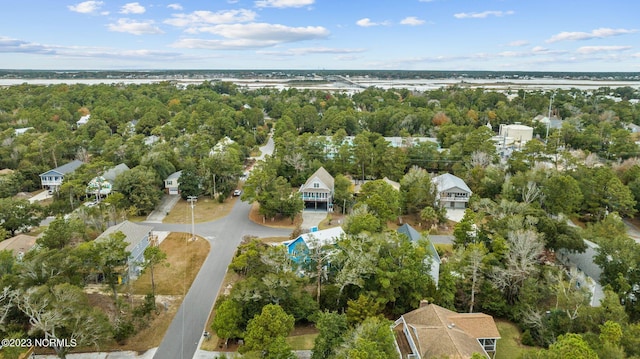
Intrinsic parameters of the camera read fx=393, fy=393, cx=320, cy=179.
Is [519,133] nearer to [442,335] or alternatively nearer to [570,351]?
[442,335]

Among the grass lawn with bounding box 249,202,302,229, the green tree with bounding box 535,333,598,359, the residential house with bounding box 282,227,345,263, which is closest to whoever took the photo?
the green tree with bounding box 535,333,598,359

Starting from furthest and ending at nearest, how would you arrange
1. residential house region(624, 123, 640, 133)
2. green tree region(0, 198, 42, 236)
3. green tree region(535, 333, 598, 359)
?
residential house region(624, 123, 640, 133)
green tree region(0, 198, 42, 236)
green tree region(535, 333, 598, 359)

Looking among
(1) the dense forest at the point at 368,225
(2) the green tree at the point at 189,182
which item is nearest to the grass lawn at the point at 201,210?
(2) the green tree at the point at 189,182

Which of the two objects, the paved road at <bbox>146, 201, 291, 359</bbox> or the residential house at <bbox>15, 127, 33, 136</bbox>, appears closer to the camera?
the paved road at <bbox>146, 201, 291, 359</bbox>

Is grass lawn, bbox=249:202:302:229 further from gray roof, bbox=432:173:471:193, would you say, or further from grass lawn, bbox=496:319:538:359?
grass lawn, bbox=496:319:538:359

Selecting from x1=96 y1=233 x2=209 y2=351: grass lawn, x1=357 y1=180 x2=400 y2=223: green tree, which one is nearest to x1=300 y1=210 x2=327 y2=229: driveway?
x1=357 y1=180 x2=400 y2=223: green tree

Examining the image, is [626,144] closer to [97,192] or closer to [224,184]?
[224,184]

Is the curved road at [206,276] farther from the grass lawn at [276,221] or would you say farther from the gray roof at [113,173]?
the gray roof at [113,173]

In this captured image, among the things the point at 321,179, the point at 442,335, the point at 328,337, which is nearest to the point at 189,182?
the point at 321,179
